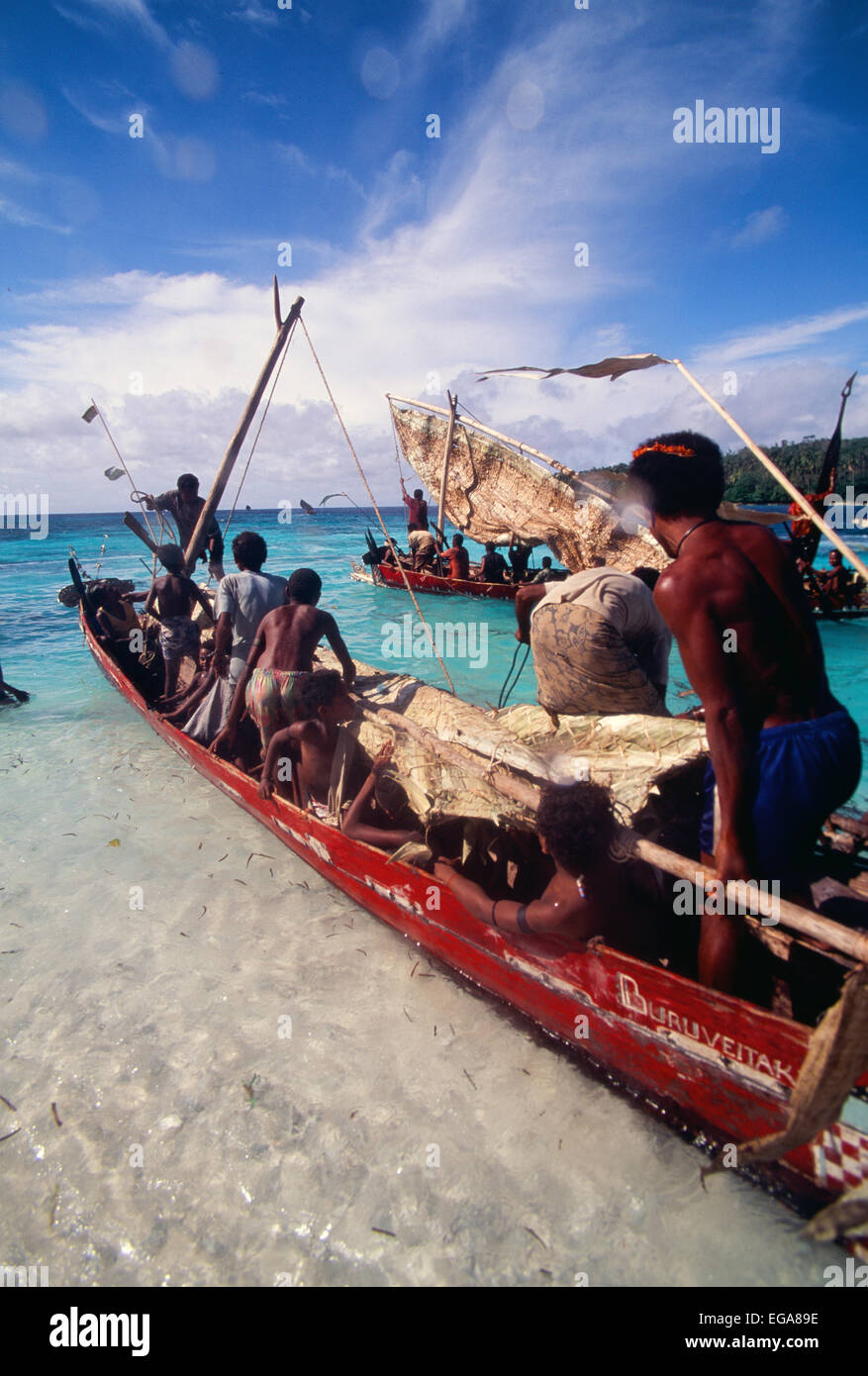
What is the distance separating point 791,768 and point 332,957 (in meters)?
3.39

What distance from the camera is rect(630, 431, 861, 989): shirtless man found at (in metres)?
2.11

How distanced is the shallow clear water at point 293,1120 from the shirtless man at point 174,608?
2.99 meters

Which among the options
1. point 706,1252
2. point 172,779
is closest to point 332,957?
point 706,1252

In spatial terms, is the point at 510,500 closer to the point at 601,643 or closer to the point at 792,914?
the point at 601,643

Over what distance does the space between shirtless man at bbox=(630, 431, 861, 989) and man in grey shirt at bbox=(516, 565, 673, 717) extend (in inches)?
34.1

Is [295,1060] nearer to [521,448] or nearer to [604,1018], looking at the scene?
[604,1018]

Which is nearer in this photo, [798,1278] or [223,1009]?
[798,1278]

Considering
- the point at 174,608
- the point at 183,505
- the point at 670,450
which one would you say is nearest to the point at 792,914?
the point at 670,450

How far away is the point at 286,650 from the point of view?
4684mm

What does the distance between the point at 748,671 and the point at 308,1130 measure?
310 cm

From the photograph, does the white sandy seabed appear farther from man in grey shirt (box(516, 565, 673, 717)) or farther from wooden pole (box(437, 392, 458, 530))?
wooden pole (box(437, 392, 458, 530))

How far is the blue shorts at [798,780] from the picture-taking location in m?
2.18

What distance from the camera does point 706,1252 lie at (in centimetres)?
251
